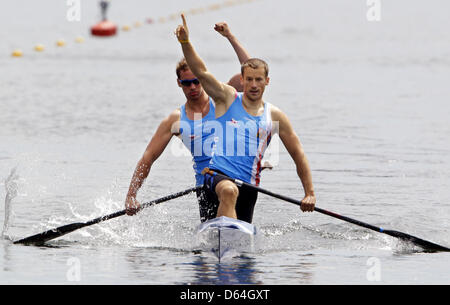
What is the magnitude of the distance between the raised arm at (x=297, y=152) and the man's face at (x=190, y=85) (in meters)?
0.83

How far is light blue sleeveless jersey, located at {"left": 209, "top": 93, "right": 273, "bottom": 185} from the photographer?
11148 mm

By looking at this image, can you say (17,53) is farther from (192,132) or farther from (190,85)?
(190,85)

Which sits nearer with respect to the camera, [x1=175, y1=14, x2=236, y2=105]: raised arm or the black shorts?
[x1=175, y1=14, x2=236, y2=105]: raised arm

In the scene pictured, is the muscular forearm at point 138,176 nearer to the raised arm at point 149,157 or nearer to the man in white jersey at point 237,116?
the raised arm at point 149,157

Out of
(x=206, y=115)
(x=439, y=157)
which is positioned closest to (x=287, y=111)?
(x=439, y=157)

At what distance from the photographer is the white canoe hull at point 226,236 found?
428 inches

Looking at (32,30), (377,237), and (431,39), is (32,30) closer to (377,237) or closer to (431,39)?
(431,39)

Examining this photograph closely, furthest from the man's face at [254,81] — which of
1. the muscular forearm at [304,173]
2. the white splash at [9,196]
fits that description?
the white splash at [9,196]

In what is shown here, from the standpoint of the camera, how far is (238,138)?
1114cm

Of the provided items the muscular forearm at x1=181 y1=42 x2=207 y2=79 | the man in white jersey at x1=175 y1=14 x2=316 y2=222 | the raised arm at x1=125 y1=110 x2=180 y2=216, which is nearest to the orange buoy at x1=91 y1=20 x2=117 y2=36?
the raised arm at x1=125 y1=110 x2=180 y2=216

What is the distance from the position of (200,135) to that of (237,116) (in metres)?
0.65

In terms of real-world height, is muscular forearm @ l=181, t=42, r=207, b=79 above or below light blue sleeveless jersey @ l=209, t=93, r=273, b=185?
above

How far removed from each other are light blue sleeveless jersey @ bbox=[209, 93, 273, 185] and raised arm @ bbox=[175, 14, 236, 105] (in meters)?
0.12

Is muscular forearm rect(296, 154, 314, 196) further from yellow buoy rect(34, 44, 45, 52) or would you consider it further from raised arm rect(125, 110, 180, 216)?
yellow buoy rect(34, 44, 45, 52)
